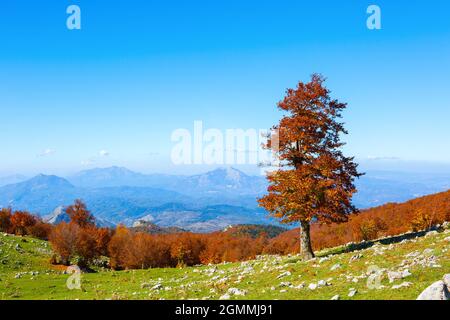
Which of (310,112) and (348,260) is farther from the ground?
(310,112)

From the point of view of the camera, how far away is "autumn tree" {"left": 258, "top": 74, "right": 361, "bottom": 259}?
28.3 metres

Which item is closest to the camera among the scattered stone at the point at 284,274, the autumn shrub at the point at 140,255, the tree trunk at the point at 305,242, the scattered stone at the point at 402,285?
the scattered stone at the point at 402,285

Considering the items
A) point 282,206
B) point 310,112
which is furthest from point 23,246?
point 310,112

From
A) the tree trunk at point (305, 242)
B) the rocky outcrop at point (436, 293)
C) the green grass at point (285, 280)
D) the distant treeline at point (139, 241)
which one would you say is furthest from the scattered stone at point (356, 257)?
the distant treeline at point (139, 241)

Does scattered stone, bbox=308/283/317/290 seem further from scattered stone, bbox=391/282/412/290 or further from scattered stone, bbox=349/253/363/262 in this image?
scattered stone, bbox=349/253/363/262

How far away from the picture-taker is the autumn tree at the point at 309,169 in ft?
92.8

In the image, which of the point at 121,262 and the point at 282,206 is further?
the point at 121,262

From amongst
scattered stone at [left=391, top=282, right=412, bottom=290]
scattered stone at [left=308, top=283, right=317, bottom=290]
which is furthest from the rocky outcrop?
scattered stone at [left=308, top=283, right=317, bottom=290]

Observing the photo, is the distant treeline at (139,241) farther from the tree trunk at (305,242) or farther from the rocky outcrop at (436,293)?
the rocky outcrop at (436,293)
